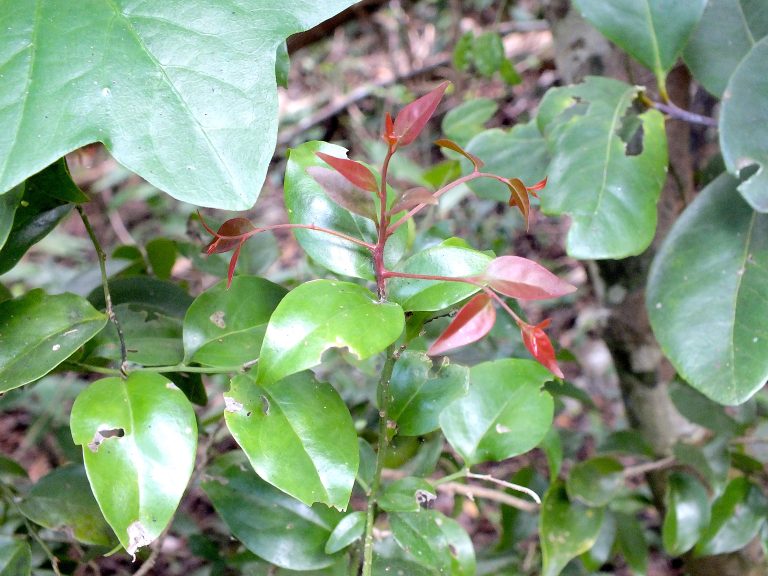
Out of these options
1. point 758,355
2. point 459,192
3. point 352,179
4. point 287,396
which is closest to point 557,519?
point 758,355

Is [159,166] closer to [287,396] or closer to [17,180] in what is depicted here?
[17,180]

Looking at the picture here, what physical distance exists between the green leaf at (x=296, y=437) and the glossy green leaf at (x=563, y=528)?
45cm

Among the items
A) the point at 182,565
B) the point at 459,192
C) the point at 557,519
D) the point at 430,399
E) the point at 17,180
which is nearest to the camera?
the point at 17,180

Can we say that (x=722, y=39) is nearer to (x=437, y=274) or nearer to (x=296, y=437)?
(x=437, y=274)

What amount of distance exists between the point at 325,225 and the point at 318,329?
127 mm

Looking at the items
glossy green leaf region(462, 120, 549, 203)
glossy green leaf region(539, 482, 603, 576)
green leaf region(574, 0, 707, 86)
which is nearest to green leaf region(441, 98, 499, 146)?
glossy green leaf region(462, 120, 549, 203)

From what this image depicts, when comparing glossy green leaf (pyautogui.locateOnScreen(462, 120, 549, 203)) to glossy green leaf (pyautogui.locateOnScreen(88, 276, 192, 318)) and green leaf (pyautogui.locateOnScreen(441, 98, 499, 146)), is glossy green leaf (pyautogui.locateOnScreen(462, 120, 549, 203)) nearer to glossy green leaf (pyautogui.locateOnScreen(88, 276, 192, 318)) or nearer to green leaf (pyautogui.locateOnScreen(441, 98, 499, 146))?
green leaf (pyautogui.locateOnScreen(441, 98, 499, 146))

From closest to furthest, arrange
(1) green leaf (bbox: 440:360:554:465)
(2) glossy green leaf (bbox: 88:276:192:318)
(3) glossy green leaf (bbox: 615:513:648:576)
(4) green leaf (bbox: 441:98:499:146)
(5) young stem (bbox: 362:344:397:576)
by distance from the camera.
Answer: (5) young stem (bbox: 362:344:397:576)
(1) green leaf (bbox: 440:360:554:465)
(2) glossy green leaf (bbox: 88:276:192:318)
(3) glossy green leaf (bbox: 615:513:648:576)
(4) green leaf (bbox: 441:98:499:146)

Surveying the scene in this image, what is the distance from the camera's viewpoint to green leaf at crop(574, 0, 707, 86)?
78 centimetres

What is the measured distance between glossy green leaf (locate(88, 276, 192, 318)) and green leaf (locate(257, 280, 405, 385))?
350mm

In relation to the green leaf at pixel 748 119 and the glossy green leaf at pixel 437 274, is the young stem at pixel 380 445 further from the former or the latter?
the green leaf at pixel 748 119

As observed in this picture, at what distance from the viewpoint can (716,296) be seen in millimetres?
735

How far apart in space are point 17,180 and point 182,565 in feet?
4.00

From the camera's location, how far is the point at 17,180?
0.47 meters
